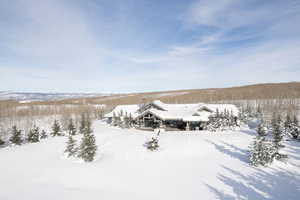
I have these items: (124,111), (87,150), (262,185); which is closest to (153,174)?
(87,150)

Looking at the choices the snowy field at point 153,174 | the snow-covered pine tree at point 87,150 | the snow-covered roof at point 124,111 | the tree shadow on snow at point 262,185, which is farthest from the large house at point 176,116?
the tree shadow on snow at point 262,185

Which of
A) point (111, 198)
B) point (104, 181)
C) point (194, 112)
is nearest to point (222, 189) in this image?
point (111, 198)

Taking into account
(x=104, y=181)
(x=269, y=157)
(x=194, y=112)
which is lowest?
(x=104, y=181)

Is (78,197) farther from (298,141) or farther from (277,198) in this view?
(298,141)

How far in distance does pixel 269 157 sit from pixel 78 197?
1348cm

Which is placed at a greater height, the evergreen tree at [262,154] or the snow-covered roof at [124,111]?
the snow-covered roof at [124,111]

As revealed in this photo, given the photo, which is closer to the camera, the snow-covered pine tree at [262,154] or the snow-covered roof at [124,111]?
the snow-covered pine tree at [262,154]

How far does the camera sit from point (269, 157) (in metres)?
13.9

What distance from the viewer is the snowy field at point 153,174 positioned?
1054 centimetres

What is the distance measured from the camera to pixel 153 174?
1324cm

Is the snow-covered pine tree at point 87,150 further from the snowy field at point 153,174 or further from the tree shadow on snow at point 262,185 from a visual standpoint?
the tree shadow on snow at point 262,185

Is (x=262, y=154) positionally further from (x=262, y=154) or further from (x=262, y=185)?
(x=262, y=185)

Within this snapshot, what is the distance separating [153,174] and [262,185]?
6871 mm

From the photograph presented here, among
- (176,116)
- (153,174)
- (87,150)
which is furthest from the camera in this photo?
(176,116)
